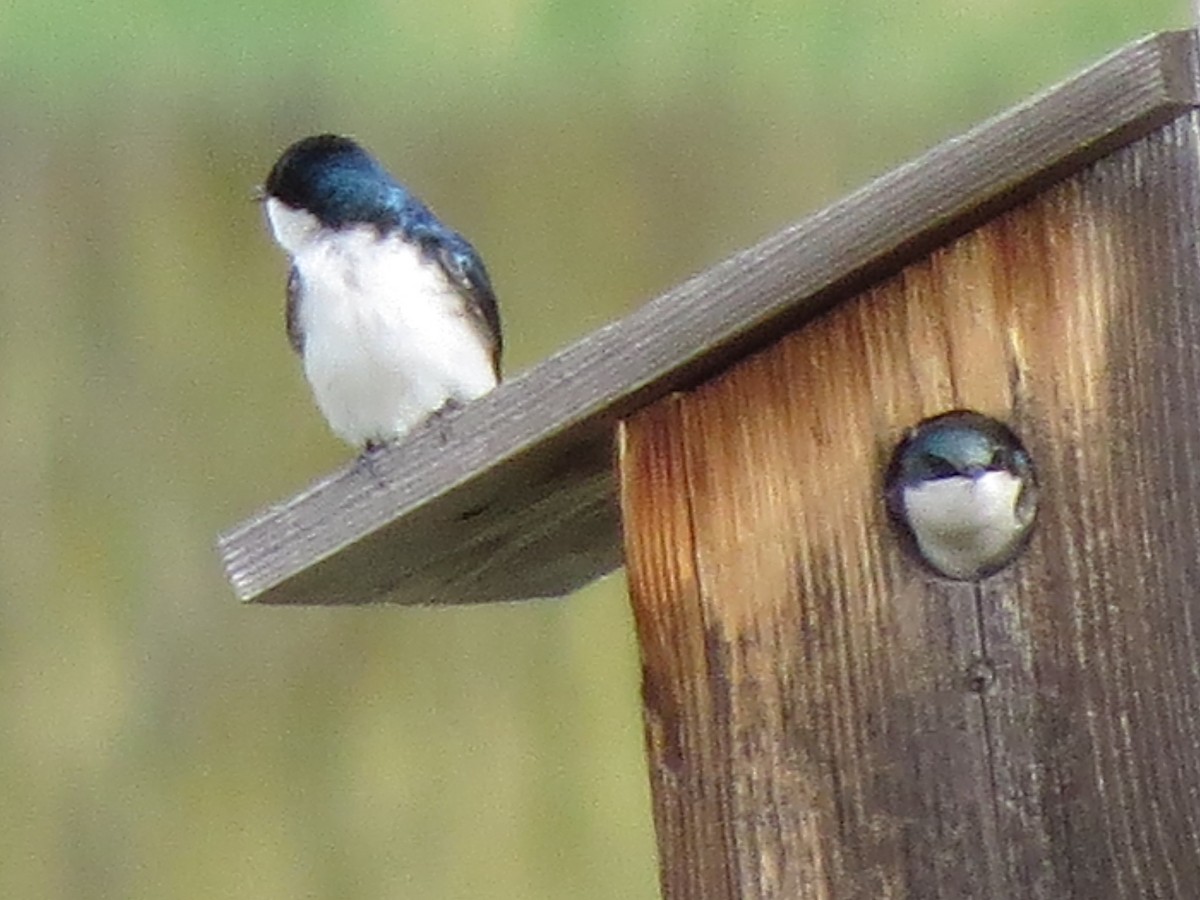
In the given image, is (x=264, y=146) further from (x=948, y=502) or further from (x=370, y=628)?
(x=948, y=502)

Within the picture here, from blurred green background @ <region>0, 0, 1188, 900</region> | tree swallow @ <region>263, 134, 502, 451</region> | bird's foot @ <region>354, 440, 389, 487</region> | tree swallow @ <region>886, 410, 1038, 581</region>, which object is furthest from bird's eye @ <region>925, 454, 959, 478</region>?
blurred green background @ <region>0, 0, 1188, 900</region>

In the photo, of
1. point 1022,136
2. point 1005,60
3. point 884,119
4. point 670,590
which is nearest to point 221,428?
point 884,119

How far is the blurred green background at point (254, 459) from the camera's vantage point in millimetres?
1875

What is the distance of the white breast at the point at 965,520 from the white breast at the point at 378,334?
1.82 feet

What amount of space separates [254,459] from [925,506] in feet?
3.67

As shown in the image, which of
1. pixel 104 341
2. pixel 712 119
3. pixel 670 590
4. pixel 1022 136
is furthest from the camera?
pixel 712 119

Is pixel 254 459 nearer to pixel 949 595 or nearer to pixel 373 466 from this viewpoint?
pixel 373 466

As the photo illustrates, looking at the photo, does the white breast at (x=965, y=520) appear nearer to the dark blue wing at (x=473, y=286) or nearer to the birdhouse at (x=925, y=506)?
the birdhouse at (x=925, y=506)

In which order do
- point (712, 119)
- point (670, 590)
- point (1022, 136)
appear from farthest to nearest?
point (712, 119) → point (670, 590) → point (1022, 136)

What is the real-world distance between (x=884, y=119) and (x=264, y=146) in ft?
2.04

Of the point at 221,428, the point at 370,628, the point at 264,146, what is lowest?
the point at 370,628

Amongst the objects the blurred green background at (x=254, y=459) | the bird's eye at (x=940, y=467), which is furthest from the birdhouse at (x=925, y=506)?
the blurred green background at (x=254, y=459)

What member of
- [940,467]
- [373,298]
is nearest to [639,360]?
[940,467]

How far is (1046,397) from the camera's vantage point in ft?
2.88
